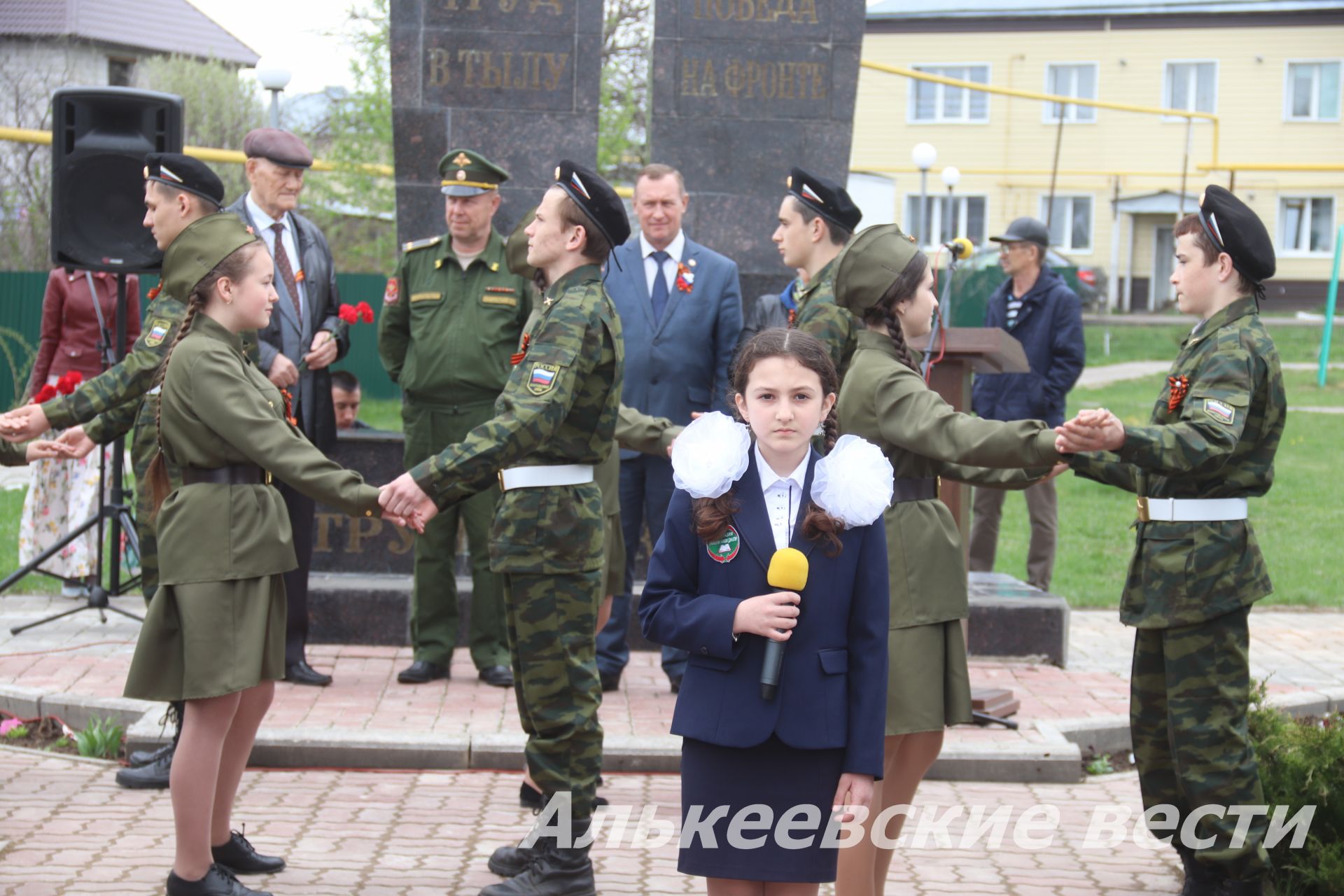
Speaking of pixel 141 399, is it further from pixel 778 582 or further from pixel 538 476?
pixel 778 582

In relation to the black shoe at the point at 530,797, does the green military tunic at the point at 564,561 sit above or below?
above

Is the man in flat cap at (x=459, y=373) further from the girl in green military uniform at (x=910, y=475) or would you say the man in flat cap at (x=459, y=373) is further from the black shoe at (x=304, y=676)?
the girl in green military uniform at (x=910, y=475)

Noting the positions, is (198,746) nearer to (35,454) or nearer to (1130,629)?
(35,454)

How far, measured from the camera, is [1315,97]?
41.8m

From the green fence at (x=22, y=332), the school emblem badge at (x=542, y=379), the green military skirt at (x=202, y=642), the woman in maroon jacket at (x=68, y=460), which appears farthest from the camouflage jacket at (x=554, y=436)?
the green fence at (x=22, y=332)

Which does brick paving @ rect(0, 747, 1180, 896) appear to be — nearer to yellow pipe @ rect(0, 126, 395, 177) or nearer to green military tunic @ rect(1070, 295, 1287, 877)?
green military tunic @ rect(1070, 295, 1287, 877)

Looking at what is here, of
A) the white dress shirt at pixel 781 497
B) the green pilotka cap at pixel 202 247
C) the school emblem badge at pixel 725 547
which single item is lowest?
the school emblem badge at pixel 725 547

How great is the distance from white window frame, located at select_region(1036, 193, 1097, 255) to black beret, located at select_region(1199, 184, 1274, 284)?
3837cm

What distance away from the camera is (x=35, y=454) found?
5.72 meters

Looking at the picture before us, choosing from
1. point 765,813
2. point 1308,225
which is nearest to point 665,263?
point 765,813

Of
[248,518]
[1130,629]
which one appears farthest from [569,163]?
[1130,629]

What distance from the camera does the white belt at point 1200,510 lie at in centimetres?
479

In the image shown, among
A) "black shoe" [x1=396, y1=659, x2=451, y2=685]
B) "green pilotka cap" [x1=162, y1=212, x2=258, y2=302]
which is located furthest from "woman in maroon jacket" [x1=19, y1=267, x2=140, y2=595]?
"green pilotka cap" [x1=162, y1=212, x2=258, y2=302]

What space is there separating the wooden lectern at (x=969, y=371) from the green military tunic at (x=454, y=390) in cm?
204
